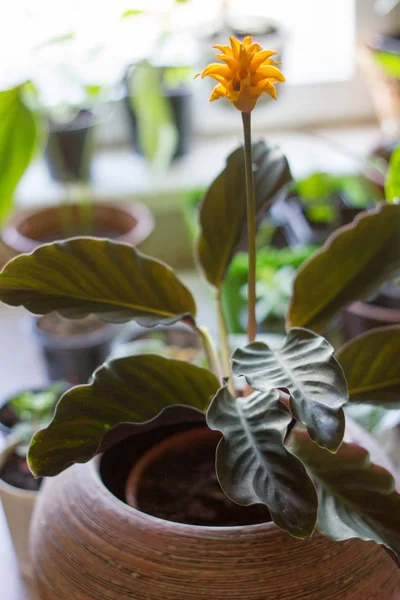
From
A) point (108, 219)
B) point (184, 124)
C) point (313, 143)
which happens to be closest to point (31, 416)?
point (108, 219)

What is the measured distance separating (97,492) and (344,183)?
0.88m

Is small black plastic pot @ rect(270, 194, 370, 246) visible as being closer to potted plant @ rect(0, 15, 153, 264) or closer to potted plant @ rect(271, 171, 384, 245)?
potted plant @ rect(271, 171, 384, 245)

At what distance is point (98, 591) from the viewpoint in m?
0.49

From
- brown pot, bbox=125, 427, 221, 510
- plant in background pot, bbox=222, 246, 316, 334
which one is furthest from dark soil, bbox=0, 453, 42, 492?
plant in background pot, bbox=222, 246, 316, 334

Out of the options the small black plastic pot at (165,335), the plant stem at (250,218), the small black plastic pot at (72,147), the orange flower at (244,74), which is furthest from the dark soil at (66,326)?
the orange flower at (244,74)

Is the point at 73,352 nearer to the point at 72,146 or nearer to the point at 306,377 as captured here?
the point at 72,146

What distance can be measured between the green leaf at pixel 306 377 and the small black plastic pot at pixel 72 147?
868 mm

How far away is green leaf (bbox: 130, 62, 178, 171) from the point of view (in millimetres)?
1138

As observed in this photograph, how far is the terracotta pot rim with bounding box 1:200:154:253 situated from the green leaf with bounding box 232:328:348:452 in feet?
2.29

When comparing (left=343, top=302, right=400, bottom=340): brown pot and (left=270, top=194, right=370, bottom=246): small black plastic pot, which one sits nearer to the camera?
(left=343, top=302, right=400, bottom=340): brown pot

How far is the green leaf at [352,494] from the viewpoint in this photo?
1.56ft

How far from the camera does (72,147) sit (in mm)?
1329

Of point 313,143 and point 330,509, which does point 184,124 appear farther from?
point 330,509

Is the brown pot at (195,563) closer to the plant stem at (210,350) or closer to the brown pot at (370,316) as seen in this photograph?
the plant stem at (210,350)
